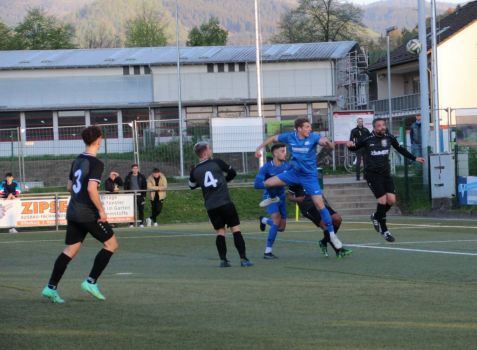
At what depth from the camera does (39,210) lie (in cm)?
2766

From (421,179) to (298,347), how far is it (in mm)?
22362

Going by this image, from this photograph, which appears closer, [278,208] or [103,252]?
[103,252]

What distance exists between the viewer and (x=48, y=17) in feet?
361

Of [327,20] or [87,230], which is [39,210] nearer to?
[87,230]

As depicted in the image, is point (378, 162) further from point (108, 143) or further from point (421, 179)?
point (108, 143)

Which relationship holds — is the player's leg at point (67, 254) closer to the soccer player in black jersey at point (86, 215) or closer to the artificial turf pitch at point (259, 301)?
the soccer player in black jersey at point (86, 215)

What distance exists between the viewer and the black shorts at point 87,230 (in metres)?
9.94

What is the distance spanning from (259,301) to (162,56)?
5568 centimetres

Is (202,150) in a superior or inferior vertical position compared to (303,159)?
superior

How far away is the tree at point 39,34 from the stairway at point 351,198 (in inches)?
3064

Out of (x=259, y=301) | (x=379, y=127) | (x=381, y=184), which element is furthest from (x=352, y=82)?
(x=259, y=301)

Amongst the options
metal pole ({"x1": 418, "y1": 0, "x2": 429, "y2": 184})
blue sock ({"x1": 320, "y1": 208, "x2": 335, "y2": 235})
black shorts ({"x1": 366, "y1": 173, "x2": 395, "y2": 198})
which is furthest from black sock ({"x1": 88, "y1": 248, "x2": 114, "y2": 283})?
metal pole ({"x1": 418, "y1": 0, "x2": 429, "y2": 184})

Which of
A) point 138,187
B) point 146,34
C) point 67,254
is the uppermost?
point 146,34

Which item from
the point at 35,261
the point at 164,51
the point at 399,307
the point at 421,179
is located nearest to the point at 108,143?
the point at 421,179
